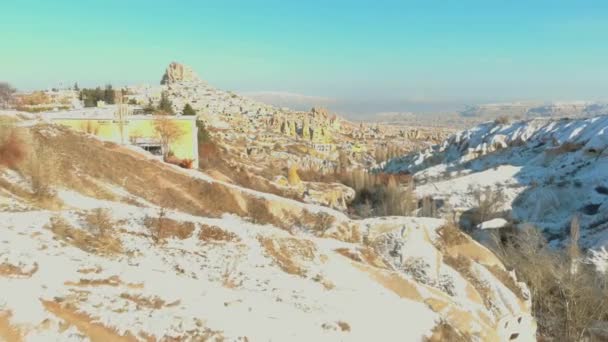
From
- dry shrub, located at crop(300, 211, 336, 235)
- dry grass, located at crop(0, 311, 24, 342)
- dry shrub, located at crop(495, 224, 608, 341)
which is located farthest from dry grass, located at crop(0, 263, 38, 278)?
dry shrub, located at crop(495, 224, 608, 341)

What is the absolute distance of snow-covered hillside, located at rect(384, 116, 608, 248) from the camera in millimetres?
58594

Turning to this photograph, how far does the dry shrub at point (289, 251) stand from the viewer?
16.3 metres

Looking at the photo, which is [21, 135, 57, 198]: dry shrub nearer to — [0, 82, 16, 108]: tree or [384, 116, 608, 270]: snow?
[384, 116, 608, 270]: snow

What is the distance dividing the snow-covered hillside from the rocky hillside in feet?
99.9

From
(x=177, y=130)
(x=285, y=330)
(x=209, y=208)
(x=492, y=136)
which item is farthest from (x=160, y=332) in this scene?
(x=492, y=136)

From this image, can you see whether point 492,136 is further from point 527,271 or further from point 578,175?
point 527,271

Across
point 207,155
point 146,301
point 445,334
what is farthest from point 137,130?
point 445,334

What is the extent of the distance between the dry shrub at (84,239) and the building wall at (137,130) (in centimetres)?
2366

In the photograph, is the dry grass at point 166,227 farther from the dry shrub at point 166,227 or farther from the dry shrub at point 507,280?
the dry shrub at point 507,280

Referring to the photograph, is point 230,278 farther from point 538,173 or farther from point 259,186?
point 538,173

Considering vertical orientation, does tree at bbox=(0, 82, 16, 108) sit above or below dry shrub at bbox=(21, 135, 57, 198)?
above

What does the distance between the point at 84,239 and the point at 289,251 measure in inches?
292

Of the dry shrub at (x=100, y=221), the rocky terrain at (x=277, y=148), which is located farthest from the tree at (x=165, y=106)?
the dry shrub at (x=100, y=221)

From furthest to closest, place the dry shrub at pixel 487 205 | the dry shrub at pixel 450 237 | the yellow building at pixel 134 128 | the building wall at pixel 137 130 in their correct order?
the dry shrub at pixel 487 205, the yellow building at pixel 134 128, the building wall at pixel 137 130, the dry shrub at pixel 450 237
